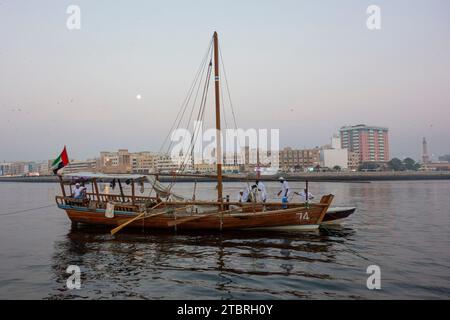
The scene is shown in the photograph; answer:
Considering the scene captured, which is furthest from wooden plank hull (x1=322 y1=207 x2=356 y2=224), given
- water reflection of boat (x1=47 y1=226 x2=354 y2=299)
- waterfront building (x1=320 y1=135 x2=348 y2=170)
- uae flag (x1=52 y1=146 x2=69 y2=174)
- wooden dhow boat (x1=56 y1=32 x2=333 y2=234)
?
waterfront building (x1=320 y1=135 x2=348 y2=170)

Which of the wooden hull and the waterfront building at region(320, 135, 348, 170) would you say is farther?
the waterfront building at region(320, 135, 348, 170)

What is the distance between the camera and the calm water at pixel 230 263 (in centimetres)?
1042

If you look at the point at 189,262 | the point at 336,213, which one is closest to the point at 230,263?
the point at 189,262

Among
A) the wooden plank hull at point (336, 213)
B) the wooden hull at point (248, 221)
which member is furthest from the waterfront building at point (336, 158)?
the wooden hull at point (248, 221)

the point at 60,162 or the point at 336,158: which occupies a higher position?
the point at 336,158

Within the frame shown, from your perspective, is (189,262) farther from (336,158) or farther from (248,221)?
(336,158)

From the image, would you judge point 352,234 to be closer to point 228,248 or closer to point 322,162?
point 228,248

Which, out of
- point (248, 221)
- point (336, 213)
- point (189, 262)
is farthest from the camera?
point (336, 213)

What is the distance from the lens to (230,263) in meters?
13.4

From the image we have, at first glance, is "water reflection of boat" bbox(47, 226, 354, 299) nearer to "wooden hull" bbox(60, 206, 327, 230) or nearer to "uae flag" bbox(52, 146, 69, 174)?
"wooden hull" bbox(60, 206, 327, 230)

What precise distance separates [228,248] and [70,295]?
24.0 feet

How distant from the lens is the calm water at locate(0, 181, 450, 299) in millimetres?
10422
